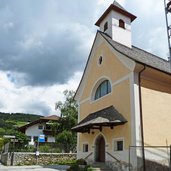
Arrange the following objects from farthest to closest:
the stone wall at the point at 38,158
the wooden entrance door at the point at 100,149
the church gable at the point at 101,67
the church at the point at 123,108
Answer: the stone wall at the point at 38,158
the wooden entrance door at the point at 100,149
the church gable at the point at 101,67
the church at the point at 123,108

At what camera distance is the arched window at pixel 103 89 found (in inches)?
699

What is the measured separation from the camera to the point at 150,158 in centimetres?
1320

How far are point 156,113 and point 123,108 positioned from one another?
6.72ft

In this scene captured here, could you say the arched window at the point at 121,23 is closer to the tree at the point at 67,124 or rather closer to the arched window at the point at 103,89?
the arched window at the point at 103,89

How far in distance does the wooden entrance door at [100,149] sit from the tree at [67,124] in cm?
1654

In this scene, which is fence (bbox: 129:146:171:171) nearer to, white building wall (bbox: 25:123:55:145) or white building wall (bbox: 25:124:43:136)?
white building wall (bbox: 25:123:55:145)

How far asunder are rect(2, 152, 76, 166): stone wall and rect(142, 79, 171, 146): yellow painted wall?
14486 mm

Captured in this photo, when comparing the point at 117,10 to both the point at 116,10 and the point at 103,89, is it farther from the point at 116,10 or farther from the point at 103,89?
the point at 103,89

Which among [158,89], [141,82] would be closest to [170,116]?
[158,89]

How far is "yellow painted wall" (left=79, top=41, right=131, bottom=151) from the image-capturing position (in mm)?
14703

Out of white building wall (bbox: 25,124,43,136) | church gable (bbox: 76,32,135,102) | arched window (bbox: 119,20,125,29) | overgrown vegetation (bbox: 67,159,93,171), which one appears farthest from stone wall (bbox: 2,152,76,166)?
white building wall (bbox: 25,124,43,136)

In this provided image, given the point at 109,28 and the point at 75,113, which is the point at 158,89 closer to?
the point at 109,28

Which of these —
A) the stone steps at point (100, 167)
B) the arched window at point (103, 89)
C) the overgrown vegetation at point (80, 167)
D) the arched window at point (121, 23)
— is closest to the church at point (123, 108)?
the arched window at point (103, 89)

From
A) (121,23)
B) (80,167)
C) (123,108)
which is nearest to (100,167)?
(80,167)
